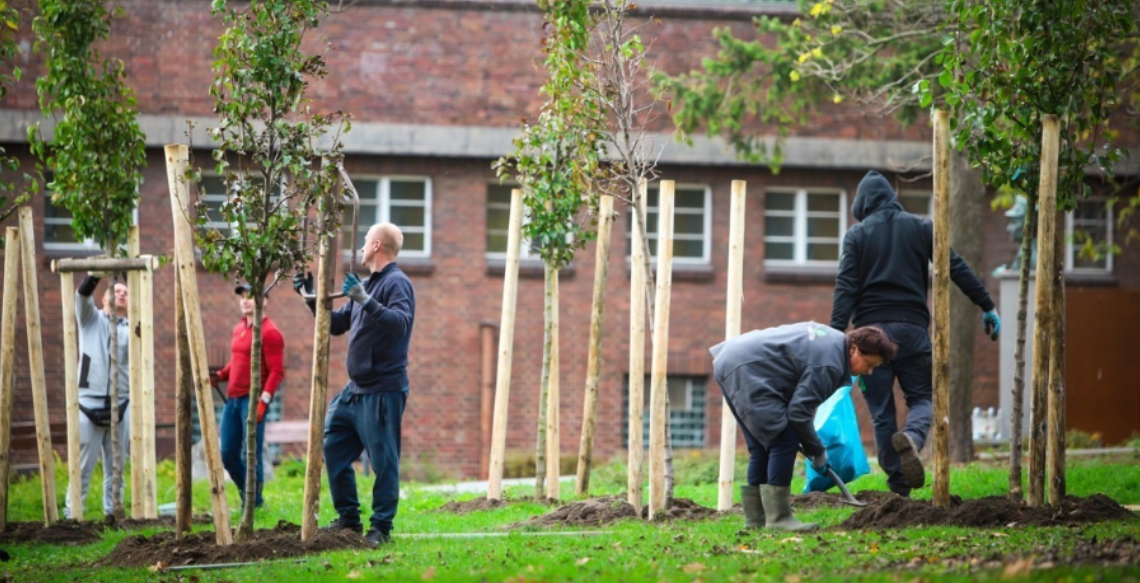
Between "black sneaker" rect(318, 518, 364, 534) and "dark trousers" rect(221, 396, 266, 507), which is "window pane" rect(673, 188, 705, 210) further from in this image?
"black sneaker" rect(318, 518, 364, 534)

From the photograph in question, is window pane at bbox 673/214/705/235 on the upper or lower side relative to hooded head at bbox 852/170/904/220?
upper

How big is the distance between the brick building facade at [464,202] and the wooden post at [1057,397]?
11849 millimetres

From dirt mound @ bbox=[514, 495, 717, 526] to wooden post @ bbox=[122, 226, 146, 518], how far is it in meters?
3.40

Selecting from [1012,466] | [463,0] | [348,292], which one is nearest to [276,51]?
[348,292]

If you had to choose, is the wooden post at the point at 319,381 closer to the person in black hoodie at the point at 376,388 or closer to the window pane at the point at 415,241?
the person in black hoodie at the point at 376,388

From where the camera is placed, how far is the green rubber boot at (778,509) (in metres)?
8.60

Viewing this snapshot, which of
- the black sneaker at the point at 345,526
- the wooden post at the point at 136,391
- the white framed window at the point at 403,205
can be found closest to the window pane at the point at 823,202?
the white framed window at the point at 403,205

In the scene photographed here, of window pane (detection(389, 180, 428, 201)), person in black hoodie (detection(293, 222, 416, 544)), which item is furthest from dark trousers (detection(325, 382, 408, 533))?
window pane (detection(389, 180, 428, 201))

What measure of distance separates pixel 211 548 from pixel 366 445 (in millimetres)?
1107

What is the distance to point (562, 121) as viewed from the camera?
469 inches

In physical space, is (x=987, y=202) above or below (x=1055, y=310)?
above

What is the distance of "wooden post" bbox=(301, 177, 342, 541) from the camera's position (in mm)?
8602

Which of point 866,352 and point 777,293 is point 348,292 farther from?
point 777,293

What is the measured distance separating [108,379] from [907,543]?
7.67 m
